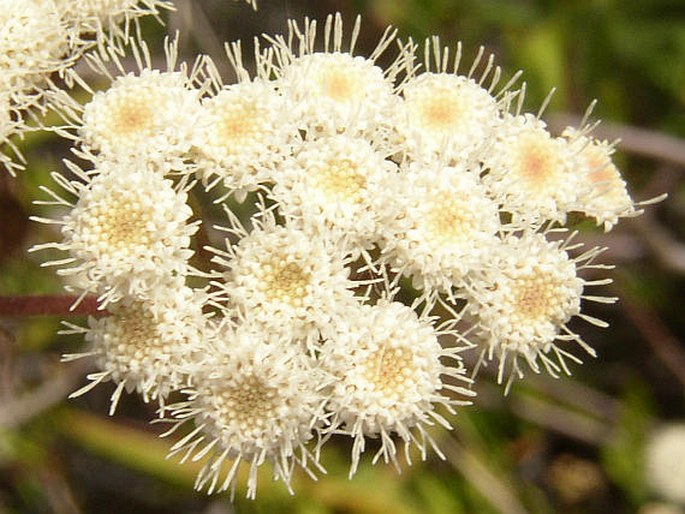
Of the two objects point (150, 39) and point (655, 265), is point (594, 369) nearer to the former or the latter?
point (655, 265)

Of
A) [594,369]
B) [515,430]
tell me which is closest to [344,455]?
[515,430]

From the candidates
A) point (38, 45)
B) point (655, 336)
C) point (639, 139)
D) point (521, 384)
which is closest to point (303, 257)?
point (38, 45)

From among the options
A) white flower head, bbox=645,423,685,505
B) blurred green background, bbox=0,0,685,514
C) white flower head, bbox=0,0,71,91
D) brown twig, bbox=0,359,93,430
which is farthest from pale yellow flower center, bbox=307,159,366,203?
white flower head, bbox=645,423,685,505

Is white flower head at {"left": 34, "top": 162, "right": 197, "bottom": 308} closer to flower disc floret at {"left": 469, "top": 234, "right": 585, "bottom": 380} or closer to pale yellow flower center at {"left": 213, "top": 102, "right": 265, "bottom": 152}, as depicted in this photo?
pale yellow flower center at {"left": 213, "top": 102, "right": 265, "bottom": 152}

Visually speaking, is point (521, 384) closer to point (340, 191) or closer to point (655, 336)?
point (655, 336)

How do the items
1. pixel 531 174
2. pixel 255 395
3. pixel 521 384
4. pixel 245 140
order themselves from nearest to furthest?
1. pixel 255 395
2. pixel 245 140
3. pixel 531 174
4. pixel 521 384

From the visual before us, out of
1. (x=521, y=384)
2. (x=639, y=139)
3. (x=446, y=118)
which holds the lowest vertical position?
(x=521, y=384)
